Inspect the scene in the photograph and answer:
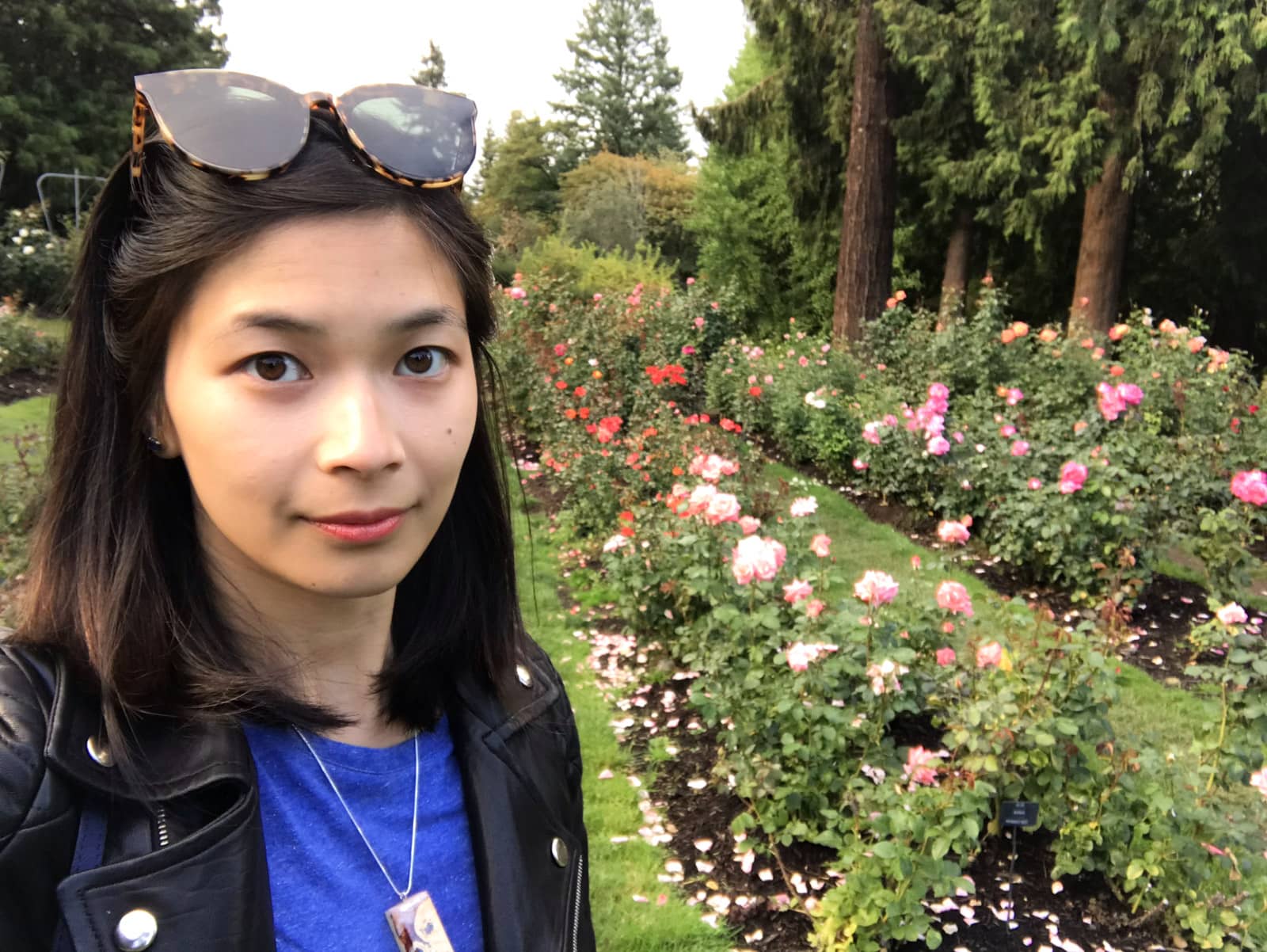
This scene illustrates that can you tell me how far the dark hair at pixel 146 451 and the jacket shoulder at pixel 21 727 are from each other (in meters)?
0.03

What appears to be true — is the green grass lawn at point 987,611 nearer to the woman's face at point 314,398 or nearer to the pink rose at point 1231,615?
the pink rose at point 1231,615

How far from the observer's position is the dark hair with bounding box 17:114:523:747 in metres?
0.82

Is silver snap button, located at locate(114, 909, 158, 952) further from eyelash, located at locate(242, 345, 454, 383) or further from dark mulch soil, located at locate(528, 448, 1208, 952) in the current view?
dark mulch soil, located at locate(528, 448, 1208, 952)

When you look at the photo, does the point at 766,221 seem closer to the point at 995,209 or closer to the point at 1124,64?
the point at 995,209

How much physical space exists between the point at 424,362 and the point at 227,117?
0.96ft

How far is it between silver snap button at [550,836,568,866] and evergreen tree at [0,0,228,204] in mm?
24594

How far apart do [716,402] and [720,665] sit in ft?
18.7

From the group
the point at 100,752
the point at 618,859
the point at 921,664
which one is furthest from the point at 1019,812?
the point at 100,752

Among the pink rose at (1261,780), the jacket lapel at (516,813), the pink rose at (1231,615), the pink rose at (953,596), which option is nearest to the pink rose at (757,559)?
the pink rose at (953,596)

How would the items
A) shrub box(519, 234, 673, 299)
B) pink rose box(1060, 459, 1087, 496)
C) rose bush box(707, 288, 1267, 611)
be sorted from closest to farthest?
pink rose box(1060, 459, 1087, 496)
rose bush box(707, 288, 1267, 611)
shrub box(519, 234, 673, 299)

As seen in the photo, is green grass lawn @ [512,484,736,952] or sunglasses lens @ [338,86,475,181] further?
green grass lawn @ [512,484,736,952]

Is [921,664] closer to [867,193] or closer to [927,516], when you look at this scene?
[927,516]

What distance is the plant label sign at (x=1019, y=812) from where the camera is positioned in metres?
2.34

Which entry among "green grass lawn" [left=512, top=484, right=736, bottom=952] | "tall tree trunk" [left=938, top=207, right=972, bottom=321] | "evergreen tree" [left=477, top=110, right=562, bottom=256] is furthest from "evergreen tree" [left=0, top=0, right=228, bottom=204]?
"green grass lawn" [left=512, top=484, right=736, bottom=952]
